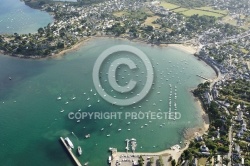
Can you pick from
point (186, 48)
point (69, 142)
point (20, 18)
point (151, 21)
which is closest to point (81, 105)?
point (69, 142)

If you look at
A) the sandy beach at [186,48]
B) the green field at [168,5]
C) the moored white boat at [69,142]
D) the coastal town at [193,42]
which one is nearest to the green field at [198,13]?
the coastal town at [193,42]

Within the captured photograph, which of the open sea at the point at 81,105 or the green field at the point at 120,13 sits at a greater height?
the green field at the point at 120,13

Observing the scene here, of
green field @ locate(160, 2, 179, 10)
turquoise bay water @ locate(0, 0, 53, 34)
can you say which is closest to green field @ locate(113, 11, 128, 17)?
green field @ locate(160, 2, 179, 10)

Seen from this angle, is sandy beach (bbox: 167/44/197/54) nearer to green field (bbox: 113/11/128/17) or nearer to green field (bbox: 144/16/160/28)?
green field (bbox: 144/16/160/28)

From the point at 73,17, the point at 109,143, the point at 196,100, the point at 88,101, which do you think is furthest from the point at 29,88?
the point at 73,17

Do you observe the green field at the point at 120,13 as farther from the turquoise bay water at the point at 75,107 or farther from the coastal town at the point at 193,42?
the turquoise bay water at the point at 75,107

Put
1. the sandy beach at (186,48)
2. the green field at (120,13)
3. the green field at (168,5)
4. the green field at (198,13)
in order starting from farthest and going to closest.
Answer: the green field at (168,5)
the green field at (198,13)
the green field at (120,13)
the sandy beach at (186,48)
